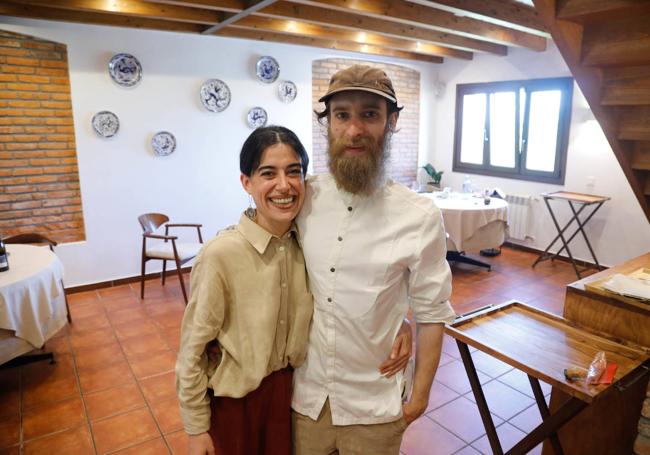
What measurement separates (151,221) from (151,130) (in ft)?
3.22

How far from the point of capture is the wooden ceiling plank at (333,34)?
172 inches

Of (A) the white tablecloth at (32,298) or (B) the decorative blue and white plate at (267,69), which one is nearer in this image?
(A) the white tablecloth at (32,298)

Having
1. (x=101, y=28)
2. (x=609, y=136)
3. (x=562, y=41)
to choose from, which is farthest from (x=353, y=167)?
(x=101, y=28)

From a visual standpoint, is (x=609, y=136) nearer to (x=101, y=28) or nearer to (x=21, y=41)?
(x=101, y=28)

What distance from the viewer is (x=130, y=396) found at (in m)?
2.85

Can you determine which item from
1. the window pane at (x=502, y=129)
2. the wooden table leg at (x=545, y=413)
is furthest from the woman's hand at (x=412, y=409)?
the window pane at (x=502, y=129)

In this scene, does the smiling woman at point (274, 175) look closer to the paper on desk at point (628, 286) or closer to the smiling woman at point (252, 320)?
the smiling woman at point (252, 320)

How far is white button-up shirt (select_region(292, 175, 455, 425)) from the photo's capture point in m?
1.23

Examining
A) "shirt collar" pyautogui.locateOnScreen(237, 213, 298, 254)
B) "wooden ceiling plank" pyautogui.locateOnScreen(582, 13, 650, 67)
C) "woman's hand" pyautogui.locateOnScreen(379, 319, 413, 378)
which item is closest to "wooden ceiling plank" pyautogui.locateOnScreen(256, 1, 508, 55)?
"wooden ceiling plank" pyautogui.locateOnScreen(582, 13, 650, 67)

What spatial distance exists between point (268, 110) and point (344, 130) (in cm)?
426

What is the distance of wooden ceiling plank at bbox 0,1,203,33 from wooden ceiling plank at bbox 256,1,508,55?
3.68 feet

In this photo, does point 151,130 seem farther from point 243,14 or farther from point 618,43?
point 618,43

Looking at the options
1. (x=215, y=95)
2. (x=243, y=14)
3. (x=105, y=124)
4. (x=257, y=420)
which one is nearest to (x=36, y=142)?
(x=105, y=124)

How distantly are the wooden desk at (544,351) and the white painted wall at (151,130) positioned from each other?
12.8 ft
